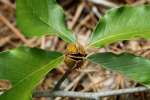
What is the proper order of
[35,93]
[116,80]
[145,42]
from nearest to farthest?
1. [35,93]
2. [116,80]
3. [145,42]

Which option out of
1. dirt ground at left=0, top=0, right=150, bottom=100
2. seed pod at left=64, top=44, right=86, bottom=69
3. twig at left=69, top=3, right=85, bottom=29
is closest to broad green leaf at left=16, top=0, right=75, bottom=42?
seed pod at left=64, top=44, right=86, bottom=69

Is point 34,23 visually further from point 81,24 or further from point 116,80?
point 81,24

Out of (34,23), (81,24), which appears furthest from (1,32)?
(34,23)

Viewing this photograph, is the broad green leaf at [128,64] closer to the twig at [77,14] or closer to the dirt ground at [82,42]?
the dirt ground at [82,42]

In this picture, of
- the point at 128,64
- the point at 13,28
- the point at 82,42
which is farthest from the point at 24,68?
the point at 13,28

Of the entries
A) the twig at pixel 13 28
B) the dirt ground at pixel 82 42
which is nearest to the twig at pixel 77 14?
the dirt ground at pixel 82 42
